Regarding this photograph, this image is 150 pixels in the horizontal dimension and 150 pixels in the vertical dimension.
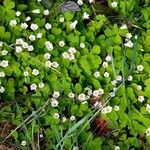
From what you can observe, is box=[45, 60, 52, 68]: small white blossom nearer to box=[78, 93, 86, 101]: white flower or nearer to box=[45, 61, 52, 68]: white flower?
box=[45, 61, 52, 68]: white flower

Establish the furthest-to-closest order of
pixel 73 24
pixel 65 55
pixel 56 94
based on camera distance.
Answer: pixel 73 24
pixel 65 55
pixel 56 94

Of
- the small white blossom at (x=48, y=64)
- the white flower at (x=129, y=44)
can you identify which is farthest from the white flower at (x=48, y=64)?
the white flower at (x=129, y=44)

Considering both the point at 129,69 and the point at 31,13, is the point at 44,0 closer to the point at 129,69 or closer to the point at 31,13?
the point at 31,13

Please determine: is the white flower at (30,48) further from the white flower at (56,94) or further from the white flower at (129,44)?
the white flower at (129,44)

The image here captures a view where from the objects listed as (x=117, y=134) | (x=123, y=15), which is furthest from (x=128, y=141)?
(x=123, y=15)

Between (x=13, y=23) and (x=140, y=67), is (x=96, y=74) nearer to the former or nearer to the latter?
(x=140, y=67)

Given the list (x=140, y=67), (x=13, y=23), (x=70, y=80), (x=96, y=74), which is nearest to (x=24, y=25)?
(x=13, y=23)

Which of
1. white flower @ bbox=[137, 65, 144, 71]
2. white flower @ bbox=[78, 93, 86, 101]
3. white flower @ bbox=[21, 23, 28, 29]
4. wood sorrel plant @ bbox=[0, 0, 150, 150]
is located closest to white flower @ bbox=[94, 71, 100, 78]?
wood sorrel plant @ bbox=[0, 0, 150, 150]

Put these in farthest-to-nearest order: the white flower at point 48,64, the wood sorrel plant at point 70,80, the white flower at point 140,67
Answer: the white flower at point 140,67 < the white flower at point 48,64 < the wood sorrel plant at point 70,80
